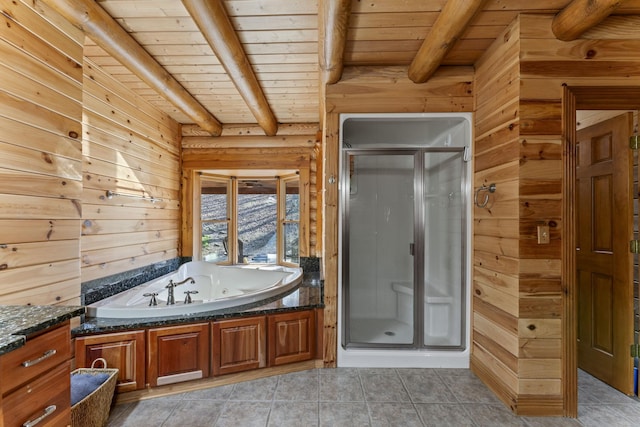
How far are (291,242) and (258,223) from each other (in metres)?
0.52

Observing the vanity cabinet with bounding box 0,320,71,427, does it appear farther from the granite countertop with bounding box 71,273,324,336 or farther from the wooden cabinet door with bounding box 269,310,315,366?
the wooden cabinet door with bounding box 269,310,315,366

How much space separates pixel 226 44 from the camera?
1.77 m

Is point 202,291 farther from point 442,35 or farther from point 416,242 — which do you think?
point 442,35

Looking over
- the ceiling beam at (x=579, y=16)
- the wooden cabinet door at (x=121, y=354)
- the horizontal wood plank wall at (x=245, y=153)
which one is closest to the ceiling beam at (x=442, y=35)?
the ceiling beam at (x=579, y=16)

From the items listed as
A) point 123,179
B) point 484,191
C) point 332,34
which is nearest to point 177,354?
point 123,179

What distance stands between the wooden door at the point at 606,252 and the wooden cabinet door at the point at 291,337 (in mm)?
2158

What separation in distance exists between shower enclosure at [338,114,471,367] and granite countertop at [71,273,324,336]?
1.13 feet

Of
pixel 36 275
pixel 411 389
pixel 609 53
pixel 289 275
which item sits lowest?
pixel 411 389

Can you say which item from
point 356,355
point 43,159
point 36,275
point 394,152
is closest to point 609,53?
point 394,152

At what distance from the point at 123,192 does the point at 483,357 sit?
10.5 feet

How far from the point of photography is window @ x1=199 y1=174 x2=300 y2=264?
3788mm

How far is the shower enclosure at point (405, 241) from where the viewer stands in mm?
2387

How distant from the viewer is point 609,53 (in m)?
1.76

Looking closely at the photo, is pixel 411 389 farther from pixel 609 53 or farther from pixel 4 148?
pixel 4 148
